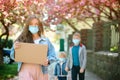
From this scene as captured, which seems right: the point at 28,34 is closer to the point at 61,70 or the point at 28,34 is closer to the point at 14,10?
the point at 61,70

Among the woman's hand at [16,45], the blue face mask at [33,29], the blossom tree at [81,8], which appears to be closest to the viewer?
the woman's hand at [16,45]

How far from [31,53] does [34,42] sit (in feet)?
0.68

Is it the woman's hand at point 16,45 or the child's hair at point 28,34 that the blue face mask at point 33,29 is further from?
the woman's hand at point 16,45

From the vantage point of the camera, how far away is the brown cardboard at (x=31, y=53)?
735cm

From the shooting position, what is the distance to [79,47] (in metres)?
11.3

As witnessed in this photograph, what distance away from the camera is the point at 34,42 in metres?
7.50

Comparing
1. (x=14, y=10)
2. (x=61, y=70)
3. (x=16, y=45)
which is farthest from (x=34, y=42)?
(x=14, y=10)

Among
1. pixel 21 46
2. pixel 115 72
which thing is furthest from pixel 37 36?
pixel 115 72

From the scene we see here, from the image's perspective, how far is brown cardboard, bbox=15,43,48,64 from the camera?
289 inches

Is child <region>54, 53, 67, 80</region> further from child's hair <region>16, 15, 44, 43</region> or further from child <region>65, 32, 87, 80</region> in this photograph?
child's hair <region>16, 15, 44, 43</region>

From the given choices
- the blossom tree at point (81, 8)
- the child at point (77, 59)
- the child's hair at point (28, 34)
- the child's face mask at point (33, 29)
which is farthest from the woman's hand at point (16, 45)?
the blossom tree at point (81, 8)

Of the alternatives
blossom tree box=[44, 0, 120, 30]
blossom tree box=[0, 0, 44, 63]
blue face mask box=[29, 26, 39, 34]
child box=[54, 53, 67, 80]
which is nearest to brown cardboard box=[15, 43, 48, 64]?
blue face mask box=[29, 26, 39, 34]

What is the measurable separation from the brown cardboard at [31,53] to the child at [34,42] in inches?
3.4

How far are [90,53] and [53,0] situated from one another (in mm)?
3401
